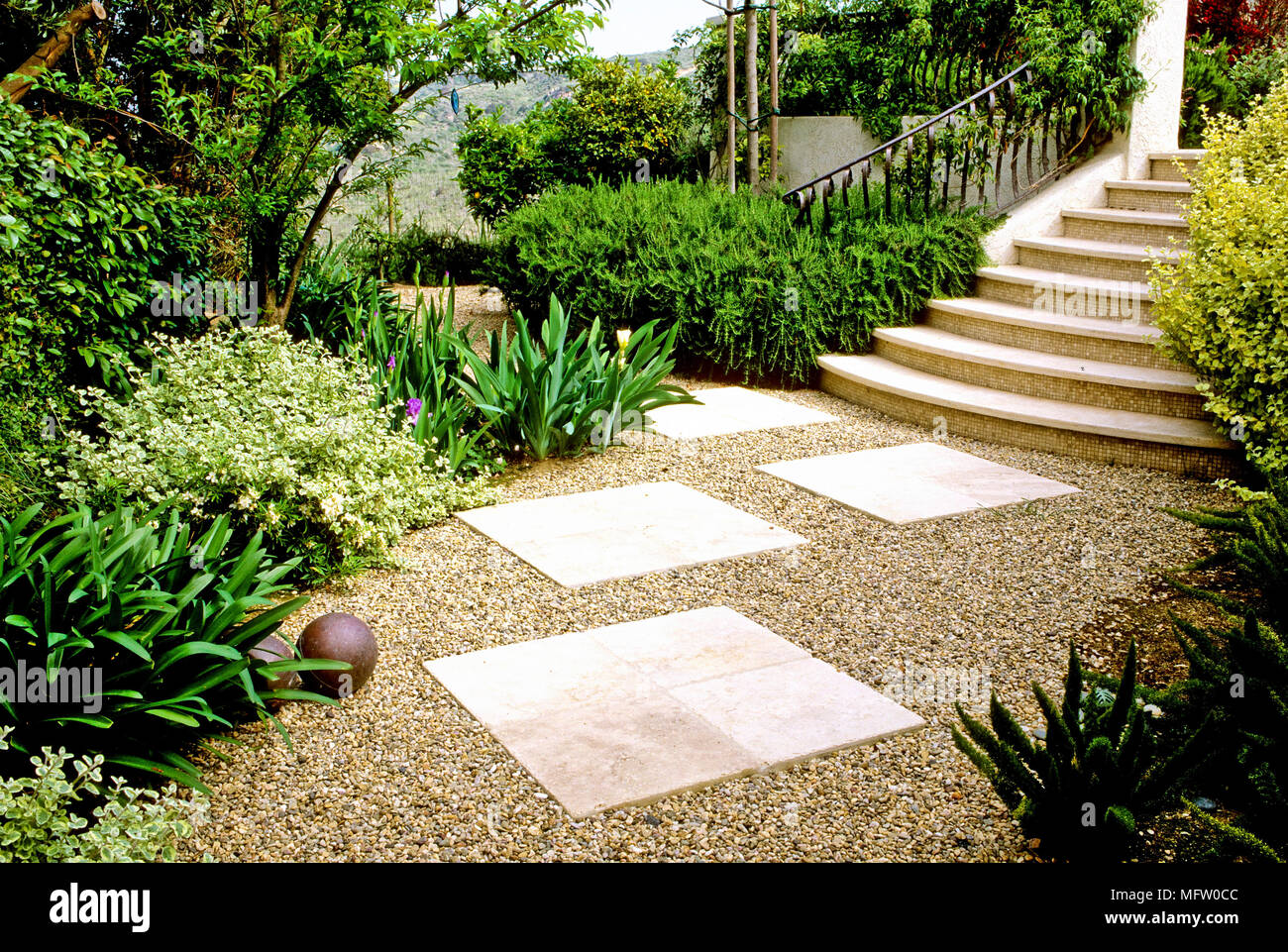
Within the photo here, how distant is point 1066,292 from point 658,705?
4963 mm

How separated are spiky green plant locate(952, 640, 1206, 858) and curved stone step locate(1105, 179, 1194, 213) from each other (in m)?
6.20

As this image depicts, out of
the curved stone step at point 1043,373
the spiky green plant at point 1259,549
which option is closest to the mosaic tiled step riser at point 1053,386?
the curved stone step at point 1043,373

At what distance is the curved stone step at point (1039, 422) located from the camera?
222 inches

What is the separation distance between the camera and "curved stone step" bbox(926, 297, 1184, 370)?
6367 mm

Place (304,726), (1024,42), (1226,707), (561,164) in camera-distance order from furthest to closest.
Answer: (561,164)
(1024,42)
(304,726)
(1226,707)

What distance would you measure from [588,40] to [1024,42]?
154 inches

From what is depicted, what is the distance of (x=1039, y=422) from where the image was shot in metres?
6.11

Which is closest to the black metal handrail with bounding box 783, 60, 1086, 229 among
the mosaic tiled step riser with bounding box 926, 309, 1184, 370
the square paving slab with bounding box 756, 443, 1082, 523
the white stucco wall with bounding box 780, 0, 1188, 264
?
the white stucco wall with bounding box 780, 0, 1188, 264

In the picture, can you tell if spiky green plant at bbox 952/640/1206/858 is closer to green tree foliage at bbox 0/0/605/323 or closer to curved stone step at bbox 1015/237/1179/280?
green tree foliage at bbox 0/0/605/323

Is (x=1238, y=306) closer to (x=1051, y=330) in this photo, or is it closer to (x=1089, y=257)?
(x=1051, y=330)

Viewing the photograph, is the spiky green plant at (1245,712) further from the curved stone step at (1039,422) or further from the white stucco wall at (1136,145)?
the white stucco wall at (1136,145)
